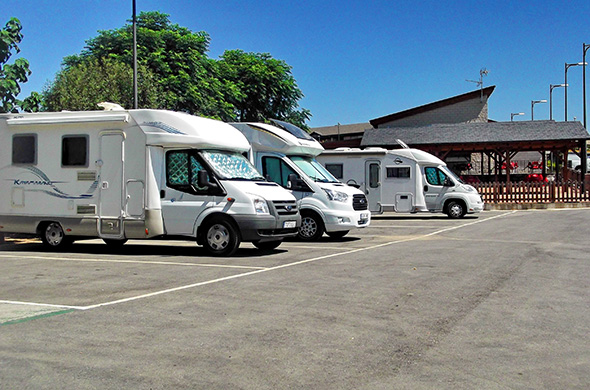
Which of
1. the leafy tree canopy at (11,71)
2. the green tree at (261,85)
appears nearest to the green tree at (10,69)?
the leafy tree canopy at (11,71)

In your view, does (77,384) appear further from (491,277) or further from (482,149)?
(482,149)

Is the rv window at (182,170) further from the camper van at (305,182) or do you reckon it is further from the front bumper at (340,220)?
the front bumper at (340,220)

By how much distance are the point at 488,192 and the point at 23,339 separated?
1231 inches

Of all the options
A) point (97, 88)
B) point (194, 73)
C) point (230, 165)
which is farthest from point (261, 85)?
point (230, 165)

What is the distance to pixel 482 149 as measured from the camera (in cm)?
4278

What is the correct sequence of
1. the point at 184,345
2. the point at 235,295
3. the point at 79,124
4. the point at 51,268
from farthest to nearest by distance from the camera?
the point at 79,124
the point at 51,268
the point at 235,295
the point at 184,345

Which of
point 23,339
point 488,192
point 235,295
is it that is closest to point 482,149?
point 488,192

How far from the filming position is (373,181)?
24156 millimetres

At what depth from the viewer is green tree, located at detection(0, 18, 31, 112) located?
35741 millimetres

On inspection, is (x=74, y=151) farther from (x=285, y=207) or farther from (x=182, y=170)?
(x=285, y=207)

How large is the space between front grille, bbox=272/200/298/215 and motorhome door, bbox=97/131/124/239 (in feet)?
10.1

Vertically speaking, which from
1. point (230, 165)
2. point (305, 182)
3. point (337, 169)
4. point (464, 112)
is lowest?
point (305, 182)

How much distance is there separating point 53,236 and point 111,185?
206cm

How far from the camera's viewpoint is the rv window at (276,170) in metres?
16.1
